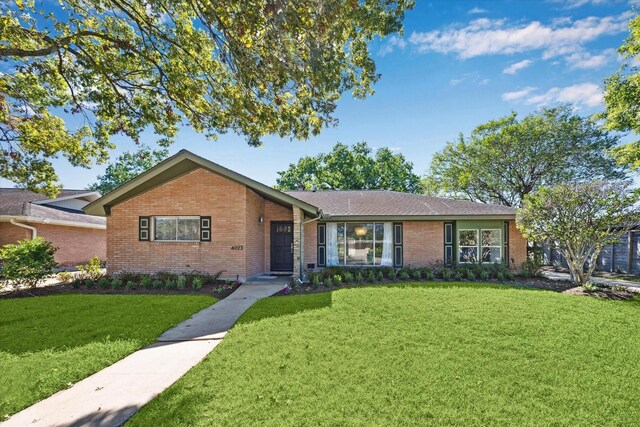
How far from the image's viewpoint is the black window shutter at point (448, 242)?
1368 cm

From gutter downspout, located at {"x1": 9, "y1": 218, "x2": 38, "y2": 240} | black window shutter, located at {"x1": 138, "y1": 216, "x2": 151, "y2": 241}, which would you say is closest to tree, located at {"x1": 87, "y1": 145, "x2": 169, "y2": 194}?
gutter downspout, located at {"x1": 9, "y1": 218, "x2": 38, "y2": 240}

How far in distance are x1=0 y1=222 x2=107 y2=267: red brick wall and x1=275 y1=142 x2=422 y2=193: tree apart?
2010 centimetres

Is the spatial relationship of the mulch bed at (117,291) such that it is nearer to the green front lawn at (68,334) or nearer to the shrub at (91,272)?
the green front lawn at (68,334)

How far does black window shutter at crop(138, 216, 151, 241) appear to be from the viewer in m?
11.5

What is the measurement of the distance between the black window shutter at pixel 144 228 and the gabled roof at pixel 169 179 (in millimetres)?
1065

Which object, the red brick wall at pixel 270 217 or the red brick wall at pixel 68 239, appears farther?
the red brick wall at pixel 68 239

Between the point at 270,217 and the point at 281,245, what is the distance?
142 cm

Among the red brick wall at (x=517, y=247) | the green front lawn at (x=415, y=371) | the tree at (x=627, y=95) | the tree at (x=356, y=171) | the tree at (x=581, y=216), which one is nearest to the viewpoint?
the green front lawn at (x=415, y=371)

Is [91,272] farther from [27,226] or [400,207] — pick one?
[400,207]

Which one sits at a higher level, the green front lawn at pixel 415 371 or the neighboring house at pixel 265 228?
the neighboring house at pixel 265 228

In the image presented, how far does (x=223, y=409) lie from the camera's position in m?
3.09

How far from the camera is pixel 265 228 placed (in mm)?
13812

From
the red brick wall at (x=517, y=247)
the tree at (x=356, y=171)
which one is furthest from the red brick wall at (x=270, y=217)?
the tree at (x=356, y=171)

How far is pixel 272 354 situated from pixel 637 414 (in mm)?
4244
